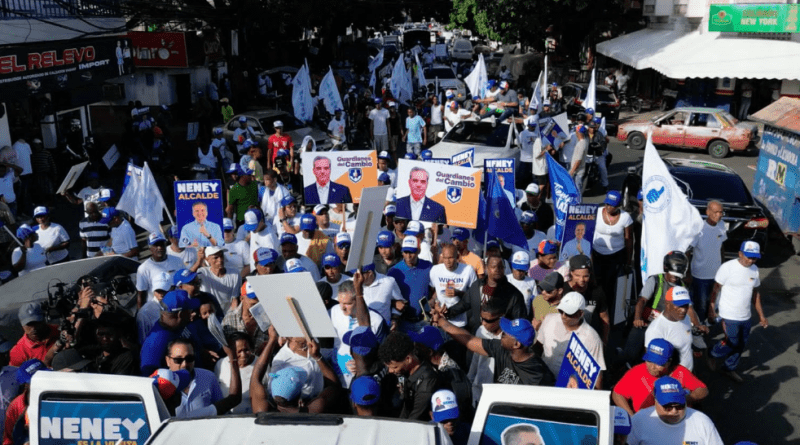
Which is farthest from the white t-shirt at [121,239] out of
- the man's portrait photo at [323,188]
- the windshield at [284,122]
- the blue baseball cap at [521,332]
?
the windshield at [284,122]

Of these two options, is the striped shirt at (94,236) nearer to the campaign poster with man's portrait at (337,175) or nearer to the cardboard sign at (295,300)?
the campaign poster with man's portrait at (337,175)

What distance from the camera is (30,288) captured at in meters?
7.87

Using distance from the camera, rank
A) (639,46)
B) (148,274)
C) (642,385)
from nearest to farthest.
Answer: (642,385) → (148,274) → (639,46)

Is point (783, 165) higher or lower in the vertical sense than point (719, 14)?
lower

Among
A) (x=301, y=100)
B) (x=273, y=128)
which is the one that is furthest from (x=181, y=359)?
(x=273, y=128)

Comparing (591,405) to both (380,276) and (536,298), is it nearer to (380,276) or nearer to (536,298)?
(536,298)

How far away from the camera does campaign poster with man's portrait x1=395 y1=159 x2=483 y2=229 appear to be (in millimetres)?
8609

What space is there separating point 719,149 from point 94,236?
55.9 ft

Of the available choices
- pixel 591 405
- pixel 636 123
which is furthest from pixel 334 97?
pixel 591 405

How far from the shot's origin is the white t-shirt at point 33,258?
9234 millimetres

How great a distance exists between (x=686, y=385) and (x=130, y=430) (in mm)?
3741

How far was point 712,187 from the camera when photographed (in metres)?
12.7

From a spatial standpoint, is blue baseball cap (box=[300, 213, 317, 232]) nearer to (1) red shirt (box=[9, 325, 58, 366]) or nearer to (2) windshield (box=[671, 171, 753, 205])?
(1) red shirt (box=[9, 325, 58, 366])

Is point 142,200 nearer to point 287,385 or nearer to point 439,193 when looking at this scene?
point 439,193
